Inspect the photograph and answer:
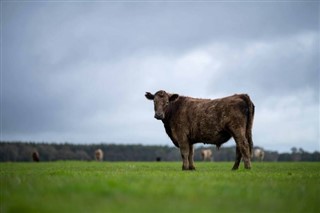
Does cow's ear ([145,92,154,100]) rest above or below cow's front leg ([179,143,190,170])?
above

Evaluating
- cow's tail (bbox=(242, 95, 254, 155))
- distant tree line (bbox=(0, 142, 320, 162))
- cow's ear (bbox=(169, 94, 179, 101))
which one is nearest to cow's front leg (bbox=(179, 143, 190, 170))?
cow's ear (bbox=(169, 94, 179, 101))

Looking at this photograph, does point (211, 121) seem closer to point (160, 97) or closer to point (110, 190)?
point (160, 97)

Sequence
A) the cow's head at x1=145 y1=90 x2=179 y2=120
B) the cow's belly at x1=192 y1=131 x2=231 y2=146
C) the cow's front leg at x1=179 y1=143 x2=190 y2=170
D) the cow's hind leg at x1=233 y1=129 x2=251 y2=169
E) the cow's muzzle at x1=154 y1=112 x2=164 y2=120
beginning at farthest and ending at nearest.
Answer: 1. the cow's head at x1=145 y1=90 x2=179 y2=120
2. the cow's muzzle at x1=154 y1=112 x2=164 y2=120
3. the cow's front leg at x1=179 y1=143 x2=190 y2=170
4. the cow's belly at x1=192 y1=131 x2=231 y2=146
5. the cow's hind leg at x1=233 y1=129 x2=251 y2=169

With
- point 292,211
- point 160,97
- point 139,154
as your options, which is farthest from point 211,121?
point 139,154

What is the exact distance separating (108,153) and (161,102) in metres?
138

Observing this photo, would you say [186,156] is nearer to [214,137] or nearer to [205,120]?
[214,137]

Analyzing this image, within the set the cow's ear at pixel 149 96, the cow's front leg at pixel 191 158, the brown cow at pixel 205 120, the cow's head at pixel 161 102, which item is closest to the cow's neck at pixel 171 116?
the brown cow at pixel 205 120

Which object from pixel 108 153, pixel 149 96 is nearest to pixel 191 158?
pixel 149 96

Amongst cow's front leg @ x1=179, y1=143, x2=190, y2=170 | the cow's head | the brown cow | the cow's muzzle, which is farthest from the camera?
the cow's head

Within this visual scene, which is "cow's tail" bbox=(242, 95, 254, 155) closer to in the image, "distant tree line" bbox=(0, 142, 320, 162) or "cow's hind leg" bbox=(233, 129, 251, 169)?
"cow's hind leg" bbox=(233, 129, 251, 169)

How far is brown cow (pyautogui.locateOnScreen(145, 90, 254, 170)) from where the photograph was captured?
1855cm

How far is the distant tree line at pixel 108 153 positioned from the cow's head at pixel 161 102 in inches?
3735

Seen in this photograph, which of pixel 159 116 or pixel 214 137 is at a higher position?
pixel 159 116

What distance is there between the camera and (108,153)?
15688 centimetres
